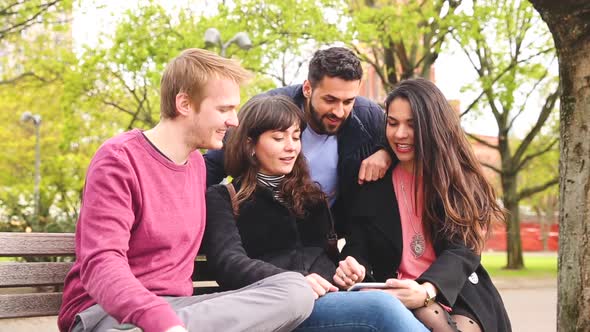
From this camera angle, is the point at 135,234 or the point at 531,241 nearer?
the point at 135,234

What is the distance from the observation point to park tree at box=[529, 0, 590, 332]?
16.8 ft

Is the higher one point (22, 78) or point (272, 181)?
point (22, 78)

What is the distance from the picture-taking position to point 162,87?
302 centimetres

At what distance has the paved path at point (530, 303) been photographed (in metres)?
10.5

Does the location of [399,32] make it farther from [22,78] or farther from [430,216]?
[430,216]

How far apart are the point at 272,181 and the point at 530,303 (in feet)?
37.5

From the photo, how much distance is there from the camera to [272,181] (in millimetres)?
3475

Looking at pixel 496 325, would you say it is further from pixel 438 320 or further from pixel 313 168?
pixel 313 168

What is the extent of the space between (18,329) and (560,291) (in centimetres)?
636

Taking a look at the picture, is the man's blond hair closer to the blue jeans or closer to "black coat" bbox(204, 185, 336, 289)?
"black coat" bbox(204, 185, 336, 289)

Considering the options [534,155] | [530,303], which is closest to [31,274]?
[530,303]

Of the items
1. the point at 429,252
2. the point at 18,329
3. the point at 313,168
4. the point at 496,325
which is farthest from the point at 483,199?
the point at 18,329

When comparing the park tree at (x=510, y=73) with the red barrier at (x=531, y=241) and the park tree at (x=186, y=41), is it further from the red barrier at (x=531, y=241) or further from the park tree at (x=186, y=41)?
the red barrier at (x=531, y=241)

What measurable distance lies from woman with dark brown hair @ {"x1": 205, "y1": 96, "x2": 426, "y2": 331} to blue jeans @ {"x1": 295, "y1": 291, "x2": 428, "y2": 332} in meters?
0.31
